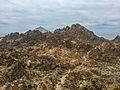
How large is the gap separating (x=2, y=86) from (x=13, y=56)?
127 ft

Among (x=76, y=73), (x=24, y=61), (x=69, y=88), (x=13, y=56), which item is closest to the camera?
(x=69, y=88)

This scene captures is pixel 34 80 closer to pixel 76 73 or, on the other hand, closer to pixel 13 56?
pixel 76 73

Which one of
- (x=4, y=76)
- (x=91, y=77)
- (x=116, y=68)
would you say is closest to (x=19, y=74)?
(x=4, y=76)

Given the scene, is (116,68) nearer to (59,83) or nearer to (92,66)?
(92,66)

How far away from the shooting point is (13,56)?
191875 mm

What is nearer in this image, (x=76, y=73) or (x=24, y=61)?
(x=76, y=73)

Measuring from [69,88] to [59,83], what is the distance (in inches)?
258

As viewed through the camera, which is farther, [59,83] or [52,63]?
[52,63]

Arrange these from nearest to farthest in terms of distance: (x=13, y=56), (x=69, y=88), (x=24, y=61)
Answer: (x=69, y=88) → (x=24, y=61) → (x=13, y=56)

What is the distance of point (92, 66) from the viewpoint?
183 metres

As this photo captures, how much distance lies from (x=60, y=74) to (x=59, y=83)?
1206 centimetres

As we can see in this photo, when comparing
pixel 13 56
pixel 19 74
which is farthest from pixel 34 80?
pixel 13 56

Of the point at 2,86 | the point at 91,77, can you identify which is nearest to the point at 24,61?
the point at 2,86

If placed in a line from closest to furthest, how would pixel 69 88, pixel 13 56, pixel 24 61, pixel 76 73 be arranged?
1. pixel 69 88
2. pixel 76 73
3. pixel 24 61
4. pixel 13 56
